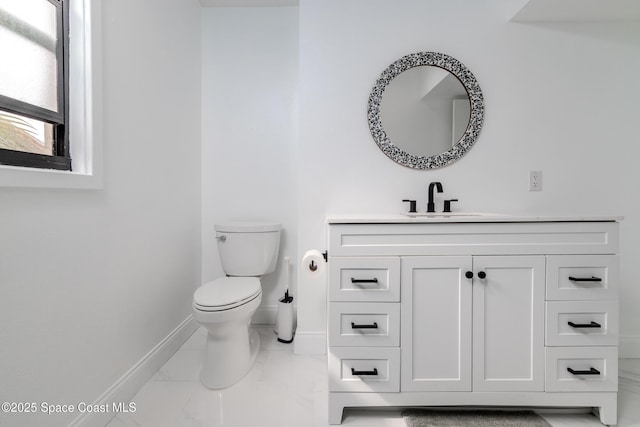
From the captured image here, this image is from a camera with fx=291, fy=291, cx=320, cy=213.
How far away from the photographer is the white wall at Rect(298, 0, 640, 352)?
1711 millimetres

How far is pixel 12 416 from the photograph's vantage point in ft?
2.78

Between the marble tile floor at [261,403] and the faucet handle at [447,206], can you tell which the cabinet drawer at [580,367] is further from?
the faucet handle at [447,206]

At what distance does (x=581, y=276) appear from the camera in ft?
4.05

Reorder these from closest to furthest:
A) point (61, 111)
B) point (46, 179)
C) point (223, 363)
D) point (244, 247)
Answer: point (46, 179), point (61, 111), point (223, 363), point (244, 247)

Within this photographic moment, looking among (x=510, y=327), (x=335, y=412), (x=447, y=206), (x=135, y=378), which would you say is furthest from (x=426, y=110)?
(x=135, y=378)

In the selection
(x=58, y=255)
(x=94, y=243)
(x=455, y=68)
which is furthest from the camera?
(x=455, y=68)

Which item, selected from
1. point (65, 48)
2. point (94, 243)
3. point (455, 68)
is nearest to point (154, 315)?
point (94, 243)

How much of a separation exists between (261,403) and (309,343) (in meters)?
0.51

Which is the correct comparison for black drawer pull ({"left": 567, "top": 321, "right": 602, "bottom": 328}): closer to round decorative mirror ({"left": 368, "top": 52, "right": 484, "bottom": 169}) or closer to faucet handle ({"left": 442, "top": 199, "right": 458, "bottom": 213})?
faucet handle ({"left": 442, "top": 199, "right": 458, "bottom": 213})

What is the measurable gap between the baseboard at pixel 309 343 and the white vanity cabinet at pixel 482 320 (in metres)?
0.55

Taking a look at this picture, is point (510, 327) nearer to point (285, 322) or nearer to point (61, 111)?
point (285, 322)

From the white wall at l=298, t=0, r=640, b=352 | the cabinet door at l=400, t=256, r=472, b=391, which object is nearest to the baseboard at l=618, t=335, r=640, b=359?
the white wall at l=298, t=0, r=640, b=352

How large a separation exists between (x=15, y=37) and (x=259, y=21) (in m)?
1.52

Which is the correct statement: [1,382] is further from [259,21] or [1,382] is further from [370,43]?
[259,21]
